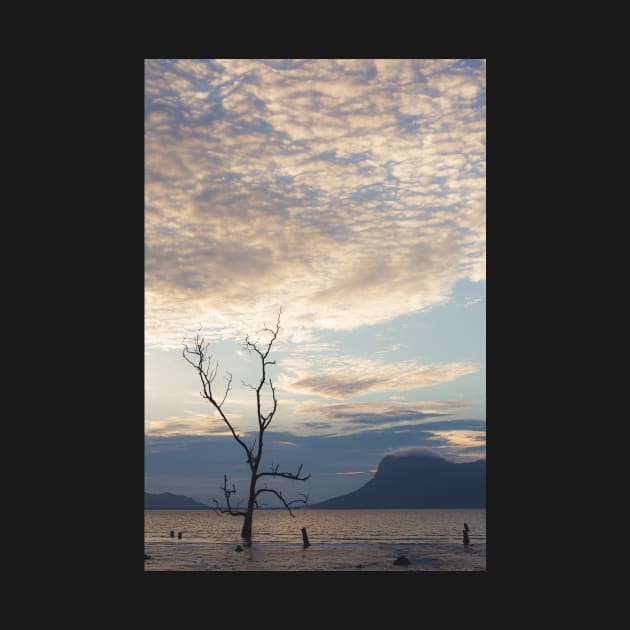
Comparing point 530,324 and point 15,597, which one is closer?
point 15,597

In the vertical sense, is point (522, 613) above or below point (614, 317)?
below

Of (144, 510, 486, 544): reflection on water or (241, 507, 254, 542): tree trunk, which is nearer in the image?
(241, 507, 254, 542): tree trunk

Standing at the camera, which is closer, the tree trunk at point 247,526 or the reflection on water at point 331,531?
the tree trunk at point 247,526

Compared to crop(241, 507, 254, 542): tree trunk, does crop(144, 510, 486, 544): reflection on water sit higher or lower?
lower

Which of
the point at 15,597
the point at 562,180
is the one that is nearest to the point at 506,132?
the point at 562,180

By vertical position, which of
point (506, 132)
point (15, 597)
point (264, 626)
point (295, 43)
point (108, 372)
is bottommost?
point (264, 626)

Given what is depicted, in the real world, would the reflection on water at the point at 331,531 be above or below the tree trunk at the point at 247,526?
below

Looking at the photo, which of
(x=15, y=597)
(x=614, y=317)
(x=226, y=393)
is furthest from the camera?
(x=226, y=393)

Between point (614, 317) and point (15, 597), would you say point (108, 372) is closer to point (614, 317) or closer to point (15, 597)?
point (15, 597)

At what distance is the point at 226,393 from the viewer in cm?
2080

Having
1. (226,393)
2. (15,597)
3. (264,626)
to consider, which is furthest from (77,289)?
(226,393)

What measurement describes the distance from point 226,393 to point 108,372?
687 inches

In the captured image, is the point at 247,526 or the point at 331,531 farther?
the point at 331,531

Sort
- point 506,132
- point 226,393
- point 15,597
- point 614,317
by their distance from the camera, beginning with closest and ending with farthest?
point 15,597 → point 614,317 → point 506,132 → point 226,393
